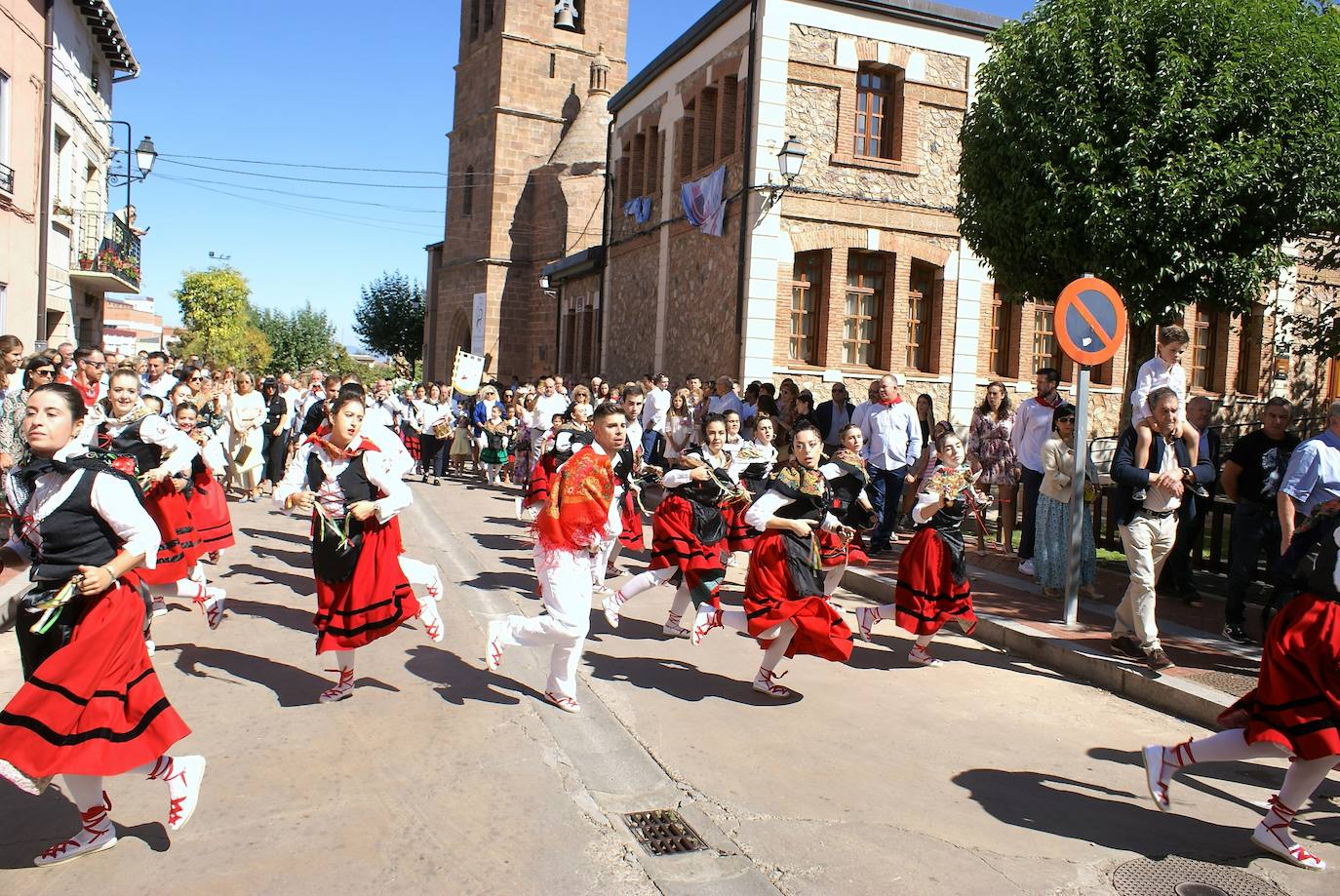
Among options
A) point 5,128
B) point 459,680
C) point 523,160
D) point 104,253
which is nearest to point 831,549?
point 459,680

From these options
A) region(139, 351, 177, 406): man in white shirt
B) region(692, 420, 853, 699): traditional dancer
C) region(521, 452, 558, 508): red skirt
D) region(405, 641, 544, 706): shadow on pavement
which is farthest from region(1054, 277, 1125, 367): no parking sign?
region(139, 351, 177, 406): man in white shirt

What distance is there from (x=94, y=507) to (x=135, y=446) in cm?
347

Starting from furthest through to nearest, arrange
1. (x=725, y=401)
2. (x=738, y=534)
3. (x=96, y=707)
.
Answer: (x=725, y=401) → (x=738, y=534) → (x=96, y=707)

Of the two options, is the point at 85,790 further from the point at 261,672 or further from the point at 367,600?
the point at 261,672

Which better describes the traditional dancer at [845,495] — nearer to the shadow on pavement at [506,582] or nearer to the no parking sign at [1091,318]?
the no parking sign at [1091,318]

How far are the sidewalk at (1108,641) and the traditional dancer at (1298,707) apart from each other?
1.86 m

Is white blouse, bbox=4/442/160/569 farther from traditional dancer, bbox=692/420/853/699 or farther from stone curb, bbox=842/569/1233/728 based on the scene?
stone curb, bbox=842/569/1233/728

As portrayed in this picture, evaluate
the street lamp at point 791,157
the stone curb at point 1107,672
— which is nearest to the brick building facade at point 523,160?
the street lamp at point 791,157

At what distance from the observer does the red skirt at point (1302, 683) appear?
4148 mm

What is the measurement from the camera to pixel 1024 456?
10.3 metres

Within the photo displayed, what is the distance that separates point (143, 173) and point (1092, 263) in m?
20.7

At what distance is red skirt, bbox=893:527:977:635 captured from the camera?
7199 mm

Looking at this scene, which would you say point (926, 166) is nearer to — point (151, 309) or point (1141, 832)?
point (1141, 832)

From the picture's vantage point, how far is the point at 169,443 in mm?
7117
